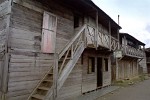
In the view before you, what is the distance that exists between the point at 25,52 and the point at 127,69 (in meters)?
20.0

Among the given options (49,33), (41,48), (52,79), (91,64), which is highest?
(49,33)

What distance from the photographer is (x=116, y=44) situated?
1602 centimetres

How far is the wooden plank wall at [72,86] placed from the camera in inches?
388

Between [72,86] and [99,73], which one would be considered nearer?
[72,86]

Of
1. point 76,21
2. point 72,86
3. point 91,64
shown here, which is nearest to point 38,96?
point 72,86

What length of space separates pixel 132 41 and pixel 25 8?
938 inches

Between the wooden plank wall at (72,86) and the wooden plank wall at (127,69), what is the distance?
11.3 m

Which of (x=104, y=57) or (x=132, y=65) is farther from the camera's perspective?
(x=132, y=65)

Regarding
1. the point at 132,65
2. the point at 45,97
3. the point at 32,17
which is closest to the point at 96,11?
the point at 32,17

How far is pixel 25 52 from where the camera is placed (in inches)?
297

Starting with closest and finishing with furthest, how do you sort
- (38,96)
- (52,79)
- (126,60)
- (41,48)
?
(38,96) < (52,79) < (41,48) < (126,60)

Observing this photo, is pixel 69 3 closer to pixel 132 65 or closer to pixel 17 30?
pixel 17 30

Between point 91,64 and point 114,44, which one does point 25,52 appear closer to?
point 91,64

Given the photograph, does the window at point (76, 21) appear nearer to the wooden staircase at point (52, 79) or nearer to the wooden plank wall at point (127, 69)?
the wooden staircase at point (52, 79)
